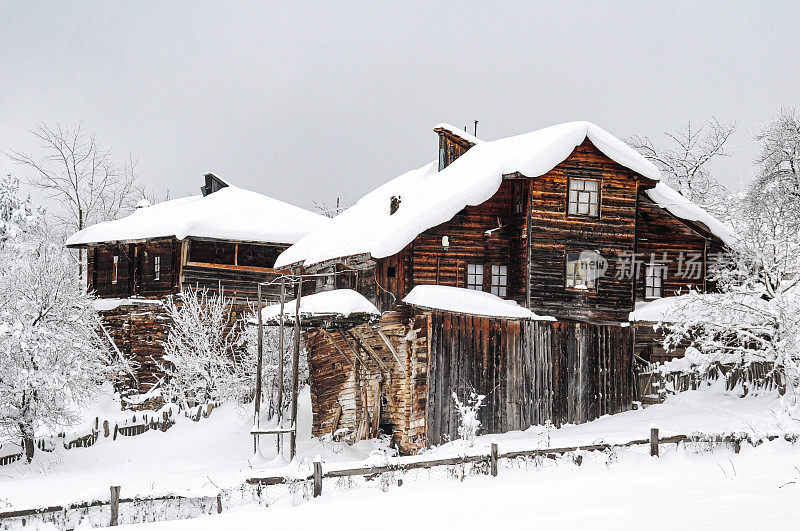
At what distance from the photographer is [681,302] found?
23.5 m

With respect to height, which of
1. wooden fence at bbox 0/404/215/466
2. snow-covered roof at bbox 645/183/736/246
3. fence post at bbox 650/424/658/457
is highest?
snow-covered roof at bbox 645/183/736/246

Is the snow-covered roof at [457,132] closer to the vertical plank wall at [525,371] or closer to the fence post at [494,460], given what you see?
the vertical plank wall at [525,371]

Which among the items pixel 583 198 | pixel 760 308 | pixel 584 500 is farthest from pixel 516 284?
pixel 584 500

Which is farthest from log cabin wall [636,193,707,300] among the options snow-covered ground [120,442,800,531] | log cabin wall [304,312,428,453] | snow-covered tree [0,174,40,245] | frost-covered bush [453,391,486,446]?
snow-covered tree [0,174,40,245]

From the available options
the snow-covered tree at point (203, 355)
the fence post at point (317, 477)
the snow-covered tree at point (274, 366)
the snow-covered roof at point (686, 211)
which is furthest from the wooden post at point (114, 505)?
the snow-covered tree at point (203, 355)

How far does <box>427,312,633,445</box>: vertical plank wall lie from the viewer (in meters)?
23.0

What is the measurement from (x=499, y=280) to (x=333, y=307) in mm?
4702

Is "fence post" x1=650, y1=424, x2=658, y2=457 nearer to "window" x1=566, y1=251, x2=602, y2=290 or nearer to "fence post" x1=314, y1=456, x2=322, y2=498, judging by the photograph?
"window" x1=566, y1=251, x2=602, y2=290

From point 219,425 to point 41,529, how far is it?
16.2 m

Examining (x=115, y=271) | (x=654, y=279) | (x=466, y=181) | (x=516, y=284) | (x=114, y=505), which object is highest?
(x=466, y=181)

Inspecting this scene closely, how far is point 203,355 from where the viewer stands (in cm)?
3519

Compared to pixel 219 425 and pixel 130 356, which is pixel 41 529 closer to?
pixel 219 425

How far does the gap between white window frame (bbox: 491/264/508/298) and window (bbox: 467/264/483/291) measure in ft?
1.23

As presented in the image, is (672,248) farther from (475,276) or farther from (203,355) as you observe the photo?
(203,355)
